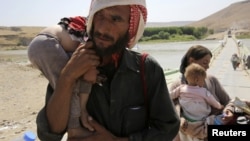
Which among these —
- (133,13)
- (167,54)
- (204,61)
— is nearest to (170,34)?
(167,54)

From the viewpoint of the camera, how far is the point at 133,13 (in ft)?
4.98

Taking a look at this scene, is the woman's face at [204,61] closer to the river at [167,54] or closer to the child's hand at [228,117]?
the child's hand at [228,117]

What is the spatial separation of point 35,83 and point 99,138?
1670cm

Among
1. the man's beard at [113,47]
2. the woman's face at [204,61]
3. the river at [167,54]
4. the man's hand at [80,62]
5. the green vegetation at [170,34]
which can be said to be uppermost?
the man's beard at [113,47]

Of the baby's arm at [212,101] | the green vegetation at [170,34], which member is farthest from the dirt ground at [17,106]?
the green vegetation at [170,34]

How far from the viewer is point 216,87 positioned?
301 cm

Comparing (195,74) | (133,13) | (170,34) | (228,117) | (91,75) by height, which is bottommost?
(170,34)

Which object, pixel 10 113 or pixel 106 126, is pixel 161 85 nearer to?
pixel 106 126

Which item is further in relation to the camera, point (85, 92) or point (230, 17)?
point (230, 17)

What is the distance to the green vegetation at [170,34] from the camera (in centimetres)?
8900

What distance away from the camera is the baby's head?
9.32 feet

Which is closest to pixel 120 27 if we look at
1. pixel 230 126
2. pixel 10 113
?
pixel 230 126

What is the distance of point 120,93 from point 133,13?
0.37 meters

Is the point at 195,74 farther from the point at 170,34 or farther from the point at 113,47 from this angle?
the point at 170,34
